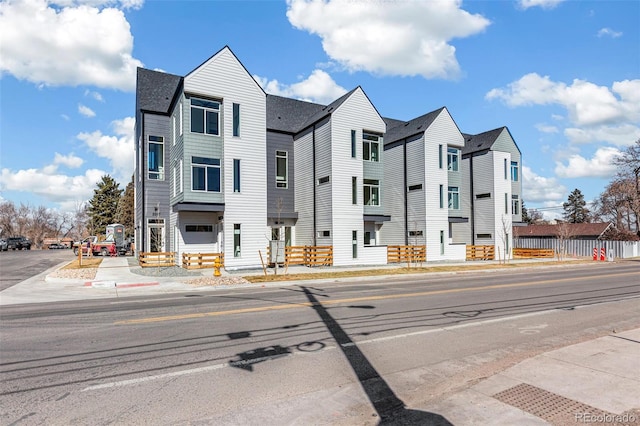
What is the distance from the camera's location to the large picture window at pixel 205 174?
24078 millimetres

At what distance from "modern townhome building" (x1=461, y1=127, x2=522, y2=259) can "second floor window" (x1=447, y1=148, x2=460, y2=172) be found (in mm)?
5003

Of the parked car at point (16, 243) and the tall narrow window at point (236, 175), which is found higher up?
the tall narrow window at point (236, 175)

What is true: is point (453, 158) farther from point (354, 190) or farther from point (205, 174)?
point (205, 174)

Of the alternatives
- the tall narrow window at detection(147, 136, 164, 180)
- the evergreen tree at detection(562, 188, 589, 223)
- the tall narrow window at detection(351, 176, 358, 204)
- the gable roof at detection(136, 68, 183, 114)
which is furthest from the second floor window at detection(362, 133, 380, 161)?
the evergreen tree at detection(562, 188, 589, 223)

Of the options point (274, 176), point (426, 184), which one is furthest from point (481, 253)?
point (274, 176)

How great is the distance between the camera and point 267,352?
6.91m

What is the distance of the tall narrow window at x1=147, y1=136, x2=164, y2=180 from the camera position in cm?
2800

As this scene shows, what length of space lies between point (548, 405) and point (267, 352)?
13.7ft

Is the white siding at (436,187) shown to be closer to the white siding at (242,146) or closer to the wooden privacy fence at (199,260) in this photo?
the white siding at (242,146)

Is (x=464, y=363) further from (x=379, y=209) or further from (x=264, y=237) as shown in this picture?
(x=379, y=209)

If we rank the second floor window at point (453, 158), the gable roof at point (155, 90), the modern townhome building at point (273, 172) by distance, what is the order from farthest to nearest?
the second floor window at point (453, 158) < the gable roof at point (155, 90) < the modern townhome building at point (273, 172)

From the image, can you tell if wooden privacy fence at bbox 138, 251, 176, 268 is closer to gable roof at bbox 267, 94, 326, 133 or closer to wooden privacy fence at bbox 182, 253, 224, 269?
wooden privacy fence at bbox 182, 253, 224, 269

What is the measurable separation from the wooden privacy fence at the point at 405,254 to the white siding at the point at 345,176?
4.09 meters

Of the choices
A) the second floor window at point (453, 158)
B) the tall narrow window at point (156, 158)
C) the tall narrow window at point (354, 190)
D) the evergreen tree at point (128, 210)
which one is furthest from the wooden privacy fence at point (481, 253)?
the evergreen tree at point (128, 210)
